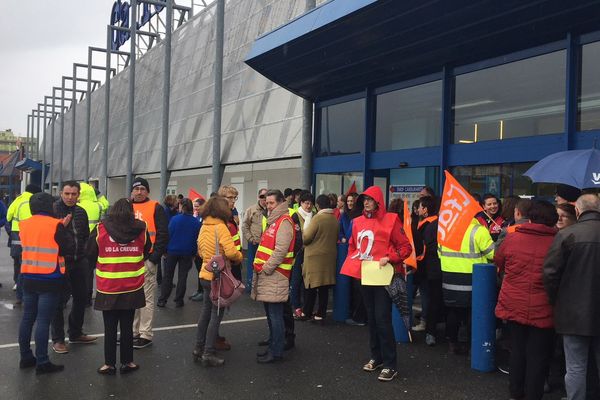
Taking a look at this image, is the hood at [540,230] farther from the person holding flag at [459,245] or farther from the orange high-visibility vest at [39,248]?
the orange high-visibility vest at [39,248]

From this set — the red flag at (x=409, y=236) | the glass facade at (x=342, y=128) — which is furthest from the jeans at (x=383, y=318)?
the glass facade at (x=342, y=128)

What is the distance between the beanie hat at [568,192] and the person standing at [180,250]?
5.42 metres

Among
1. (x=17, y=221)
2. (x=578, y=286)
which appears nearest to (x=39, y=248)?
(x=17, y=221)

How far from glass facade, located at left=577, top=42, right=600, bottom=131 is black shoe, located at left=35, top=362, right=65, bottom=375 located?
305 inches

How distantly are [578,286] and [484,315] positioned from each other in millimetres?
1447

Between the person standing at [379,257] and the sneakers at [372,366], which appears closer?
the person standing at [379,257]

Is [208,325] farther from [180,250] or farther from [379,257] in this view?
[180,250]

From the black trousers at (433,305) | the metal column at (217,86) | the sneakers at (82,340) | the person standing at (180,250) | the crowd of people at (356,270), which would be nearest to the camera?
the crowd of people at (356,270)

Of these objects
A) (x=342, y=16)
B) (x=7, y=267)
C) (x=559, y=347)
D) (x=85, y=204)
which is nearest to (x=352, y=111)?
(x=342, y=16)

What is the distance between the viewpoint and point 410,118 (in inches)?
427

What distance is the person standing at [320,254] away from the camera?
7027mm

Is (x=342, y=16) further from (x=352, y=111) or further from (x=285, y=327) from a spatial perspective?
(x=285, y=327)

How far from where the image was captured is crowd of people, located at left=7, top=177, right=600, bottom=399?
152 inches

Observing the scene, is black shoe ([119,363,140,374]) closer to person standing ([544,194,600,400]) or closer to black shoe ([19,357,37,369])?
black shoe ([19,357,37,369])
